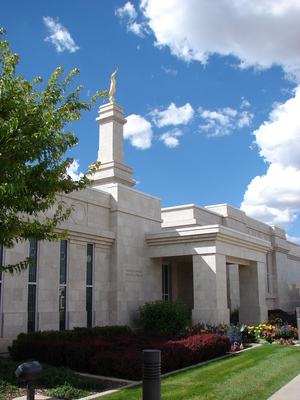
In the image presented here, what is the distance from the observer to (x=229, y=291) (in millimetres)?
24312

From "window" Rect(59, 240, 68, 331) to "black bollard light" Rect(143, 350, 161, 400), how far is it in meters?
9.28

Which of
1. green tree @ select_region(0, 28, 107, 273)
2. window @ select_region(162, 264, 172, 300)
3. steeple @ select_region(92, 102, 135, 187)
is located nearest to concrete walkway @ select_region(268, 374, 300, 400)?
green tree @ select_region(0, 28, 107, 273)

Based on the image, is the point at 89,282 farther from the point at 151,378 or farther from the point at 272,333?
the point at 151,378

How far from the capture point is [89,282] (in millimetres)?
15992

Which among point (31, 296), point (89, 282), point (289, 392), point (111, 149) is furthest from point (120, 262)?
point (289, 392)

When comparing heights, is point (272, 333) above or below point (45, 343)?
below

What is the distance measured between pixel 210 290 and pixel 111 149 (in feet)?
28.0

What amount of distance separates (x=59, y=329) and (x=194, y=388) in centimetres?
695

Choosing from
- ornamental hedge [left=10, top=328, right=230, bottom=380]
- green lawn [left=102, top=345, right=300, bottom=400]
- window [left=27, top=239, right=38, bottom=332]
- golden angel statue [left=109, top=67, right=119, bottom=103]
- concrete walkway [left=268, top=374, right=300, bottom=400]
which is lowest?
green lawn [left=102, top=345, right=300, bottom=400]

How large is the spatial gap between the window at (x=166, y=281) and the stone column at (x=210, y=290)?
11.9ft

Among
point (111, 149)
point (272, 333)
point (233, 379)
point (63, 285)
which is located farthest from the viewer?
point (111, 149)

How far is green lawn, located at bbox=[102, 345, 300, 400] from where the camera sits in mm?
8078

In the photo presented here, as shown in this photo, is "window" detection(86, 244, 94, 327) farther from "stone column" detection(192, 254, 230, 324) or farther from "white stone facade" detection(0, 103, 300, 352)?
"stone column" detection(192, 254, 230, 324)

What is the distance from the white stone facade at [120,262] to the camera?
13.7m
